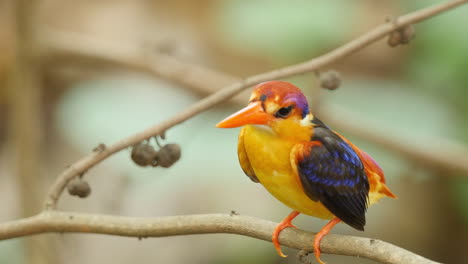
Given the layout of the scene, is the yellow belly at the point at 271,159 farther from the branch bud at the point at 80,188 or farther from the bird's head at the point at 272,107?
the branch bud at the point at 80,188

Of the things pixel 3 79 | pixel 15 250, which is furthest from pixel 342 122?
pixel 3 79

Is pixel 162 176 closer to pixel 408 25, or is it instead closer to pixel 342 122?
pixel 342 122

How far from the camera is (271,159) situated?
1.35 meters

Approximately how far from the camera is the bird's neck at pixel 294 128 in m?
1.26

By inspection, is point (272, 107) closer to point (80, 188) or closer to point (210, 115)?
point (80, 188)

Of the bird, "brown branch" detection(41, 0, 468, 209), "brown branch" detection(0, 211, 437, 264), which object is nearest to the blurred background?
"brown branch" detection(41, 0, 468, 209)

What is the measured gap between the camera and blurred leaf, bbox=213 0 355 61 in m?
5.39

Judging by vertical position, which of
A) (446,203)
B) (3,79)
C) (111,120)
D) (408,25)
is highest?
(3,79)

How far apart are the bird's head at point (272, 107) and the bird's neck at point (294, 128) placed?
0.02m

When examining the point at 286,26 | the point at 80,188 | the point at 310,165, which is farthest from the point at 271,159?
the point at 286,26

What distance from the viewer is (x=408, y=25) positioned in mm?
1733

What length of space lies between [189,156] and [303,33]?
1464 mm

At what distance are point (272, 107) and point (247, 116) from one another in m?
0.04

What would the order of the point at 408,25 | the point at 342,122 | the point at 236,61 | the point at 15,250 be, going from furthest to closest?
the point at 236,61 → the point at 15,250 → the point at 342,122 → the point at 408,25
